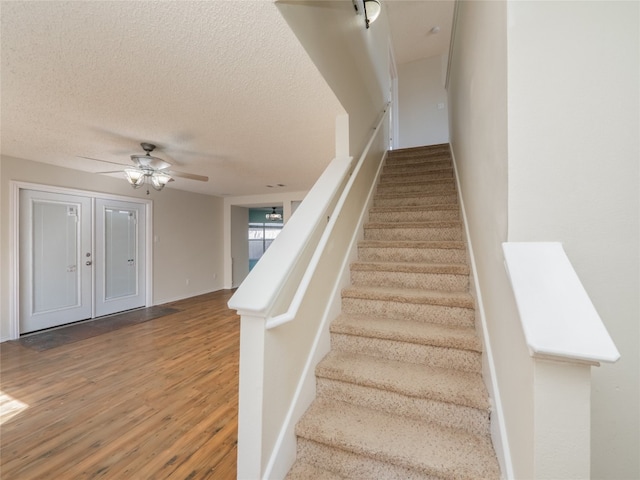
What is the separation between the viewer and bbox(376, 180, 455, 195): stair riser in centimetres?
296

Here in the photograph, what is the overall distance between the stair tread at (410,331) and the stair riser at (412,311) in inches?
1.3

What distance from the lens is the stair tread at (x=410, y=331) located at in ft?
4.74

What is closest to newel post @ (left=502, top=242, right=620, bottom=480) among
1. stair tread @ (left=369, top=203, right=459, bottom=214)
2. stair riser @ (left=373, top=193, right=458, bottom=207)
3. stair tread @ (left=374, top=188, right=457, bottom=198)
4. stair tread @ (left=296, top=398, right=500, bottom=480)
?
stair tread @ (left=296, top=398, right=500, bottom=480)

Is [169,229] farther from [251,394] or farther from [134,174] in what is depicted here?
[251,394]

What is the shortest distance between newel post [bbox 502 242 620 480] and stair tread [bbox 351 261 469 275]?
1.14 metres

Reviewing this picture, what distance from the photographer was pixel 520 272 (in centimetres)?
79

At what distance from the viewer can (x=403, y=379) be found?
136 cm

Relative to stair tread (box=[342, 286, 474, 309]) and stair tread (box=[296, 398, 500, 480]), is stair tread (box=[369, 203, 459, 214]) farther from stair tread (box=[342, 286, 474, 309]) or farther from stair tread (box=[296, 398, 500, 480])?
stair tread (box=[296, 398, 500, 480])

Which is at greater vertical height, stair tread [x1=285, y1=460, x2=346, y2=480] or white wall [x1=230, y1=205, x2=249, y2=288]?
white wall [x1=230, y1=205, x2=249, y2=288]

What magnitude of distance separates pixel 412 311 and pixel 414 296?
0.10m

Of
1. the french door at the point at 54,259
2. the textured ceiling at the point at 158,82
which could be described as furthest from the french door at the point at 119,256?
the textured ceiling at the point at 158,82

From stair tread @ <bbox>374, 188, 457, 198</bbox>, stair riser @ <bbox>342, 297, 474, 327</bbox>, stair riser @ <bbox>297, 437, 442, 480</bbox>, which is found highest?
stair tread @ <bbox>374, 188, 457, 198</bbox>

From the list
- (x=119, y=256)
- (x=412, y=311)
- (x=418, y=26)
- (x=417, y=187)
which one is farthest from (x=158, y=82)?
(x=418, y=26)

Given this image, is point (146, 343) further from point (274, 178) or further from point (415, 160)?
point (415, 160)
